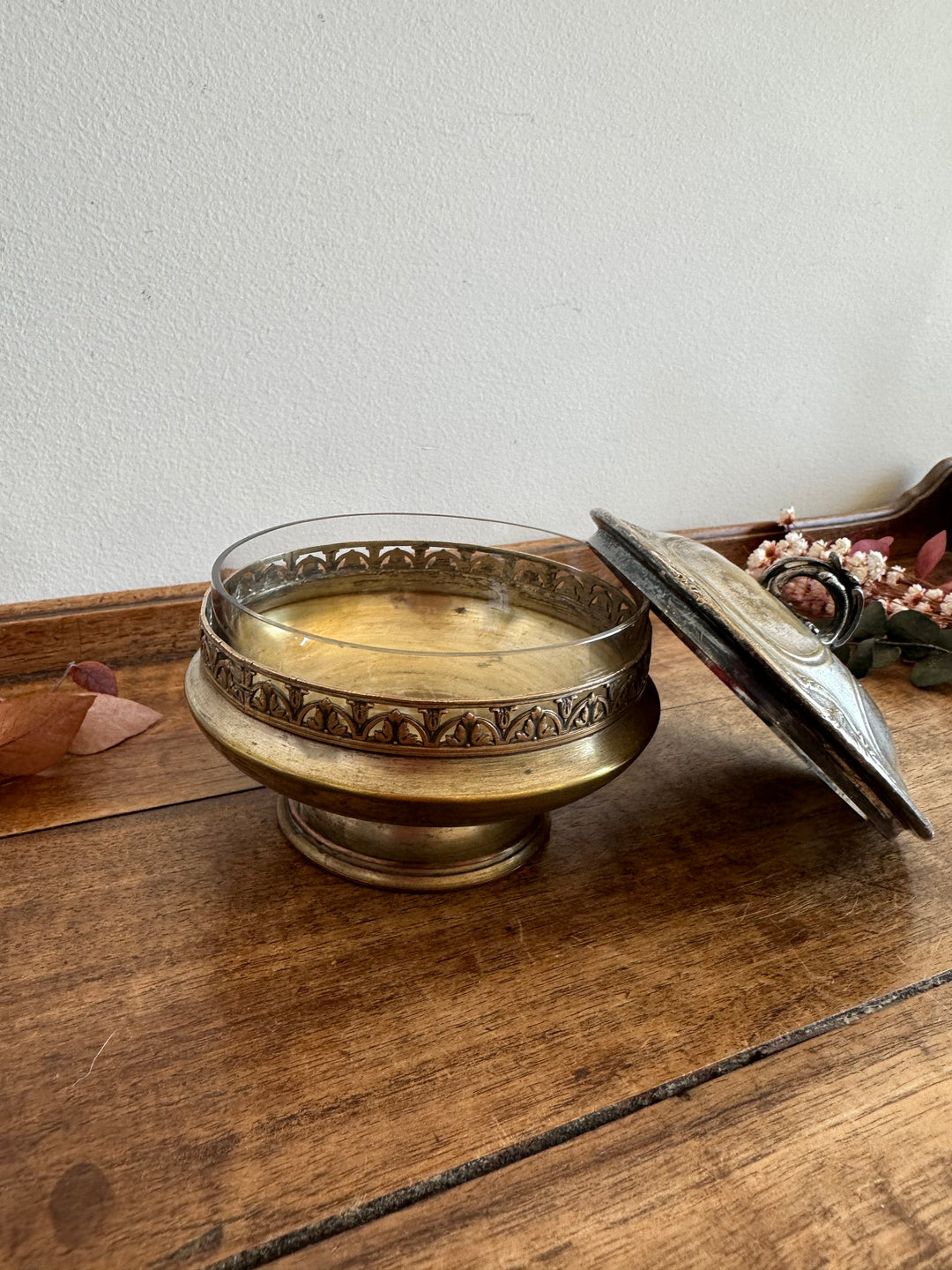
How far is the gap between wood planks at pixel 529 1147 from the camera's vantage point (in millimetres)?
312

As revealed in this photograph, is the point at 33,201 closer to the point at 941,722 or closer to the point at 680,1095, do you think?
the point at 680,1095

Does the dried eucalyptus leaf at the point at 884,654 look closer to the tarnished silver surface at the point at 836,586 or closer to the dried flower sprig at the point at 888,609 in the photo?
the dried flower sprig at the point at 888,609

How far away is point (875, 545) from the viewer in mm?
1032

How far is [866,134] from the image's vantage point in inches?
Result: 37.7

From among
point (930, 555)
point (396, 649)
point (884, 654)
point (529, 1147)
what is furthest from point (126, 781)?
point (930, 555)

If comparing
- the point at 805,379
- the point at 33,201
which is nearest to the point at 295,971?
the point at 33,201

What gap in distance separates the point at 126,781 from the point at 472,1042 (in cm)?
28

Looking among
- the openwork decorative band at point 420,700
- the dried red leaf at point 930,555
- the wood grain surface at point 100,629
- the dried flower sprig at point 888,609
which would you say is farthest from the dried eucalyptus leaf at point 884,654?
the wood grain surface at point 100,629

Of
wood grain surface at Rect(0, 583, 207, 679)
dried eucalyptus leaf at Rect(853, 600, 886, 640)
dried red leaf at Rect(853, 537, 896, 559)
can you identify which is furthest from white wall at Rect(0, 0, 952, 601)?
dried eucalyptus leaf at Rect(853, 600, 886, 640)

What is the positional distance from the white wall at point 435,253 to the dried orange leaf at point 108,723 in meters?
0.15

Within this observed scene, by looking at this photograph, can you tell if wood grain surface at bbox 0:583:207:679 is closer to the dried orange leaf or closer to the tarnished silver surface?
the dried orange leaf

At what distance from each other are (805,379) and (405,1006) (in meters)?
0.87

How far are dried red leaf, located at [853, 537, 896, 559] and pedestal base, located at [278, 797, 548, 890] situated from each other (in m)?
0.67

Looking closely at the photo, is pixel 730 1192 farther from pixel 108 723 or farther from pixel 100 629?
pixel 100 629
